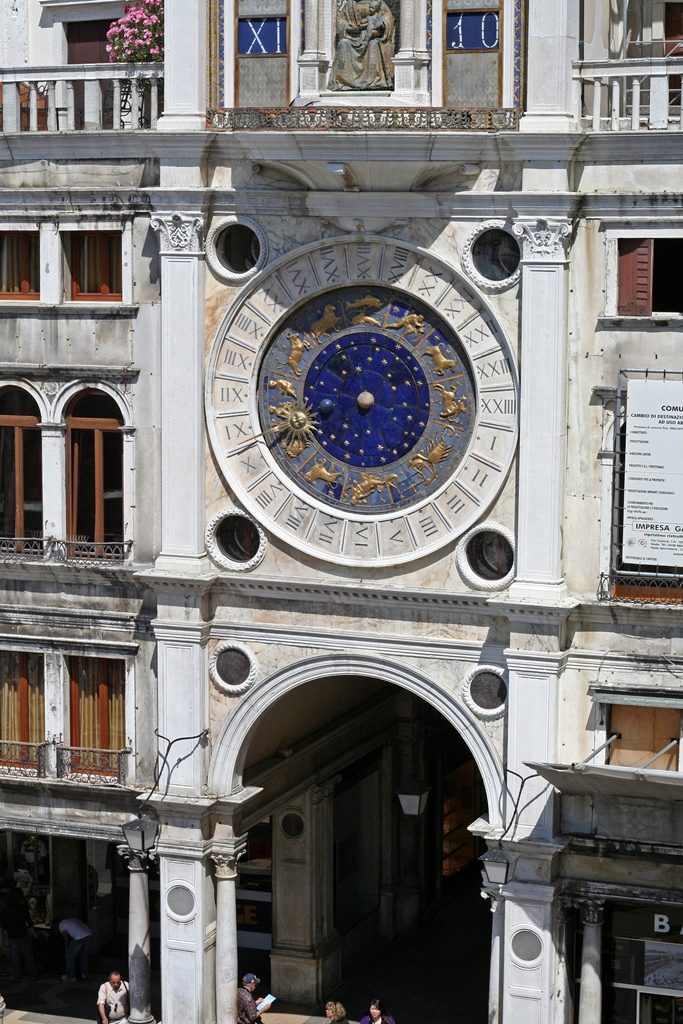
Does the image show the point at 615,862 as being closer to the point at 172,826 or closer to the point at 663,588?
the point at 663,588

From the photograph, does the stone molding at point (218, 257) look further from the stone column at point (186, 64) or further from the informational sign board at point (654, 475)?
the informational sign board at point (654, 475)

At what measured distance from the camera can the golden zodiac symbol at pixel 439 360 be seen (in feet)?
98.8

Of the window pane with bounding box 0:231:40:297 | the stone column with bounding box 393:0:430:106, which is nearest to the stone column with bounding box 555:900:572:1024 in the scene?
the stone column with bounding box 393:0:430:106

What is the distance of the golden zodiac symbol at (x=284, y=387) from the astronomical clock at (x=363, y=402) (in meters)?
0.03

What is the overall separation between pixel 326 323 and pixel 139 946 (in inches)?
401

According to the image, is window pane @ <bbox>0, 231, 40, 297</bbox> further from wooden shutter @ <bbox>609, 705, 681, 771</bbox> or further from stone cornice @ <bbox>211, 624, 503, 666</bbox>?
wooden shutter @ <bbox>609, 705, 681, 771</bbox>

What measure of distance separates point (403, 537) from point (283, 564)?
76.8 inches

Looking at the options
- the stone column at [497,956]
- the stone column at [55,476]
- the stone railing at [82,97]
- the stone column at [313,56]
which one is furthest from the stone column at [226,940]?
the stone column at [313,56]

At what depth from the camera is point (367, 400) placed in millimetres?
30594

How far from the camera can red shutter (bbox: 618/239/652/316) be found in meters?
28.8

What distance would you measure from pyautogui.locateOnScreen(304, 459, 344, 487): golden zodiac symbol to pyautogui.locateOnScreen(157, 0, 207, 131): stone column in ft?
17.1

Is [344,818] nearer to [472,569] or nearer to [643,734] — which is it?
[472,569]

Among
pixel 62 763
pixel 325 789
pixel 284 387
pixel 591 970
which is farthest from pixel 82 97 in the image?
pixel 591 970

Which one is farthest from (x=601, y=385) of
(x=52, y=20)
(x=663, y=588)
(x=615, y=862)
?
(x=52, y=20)
